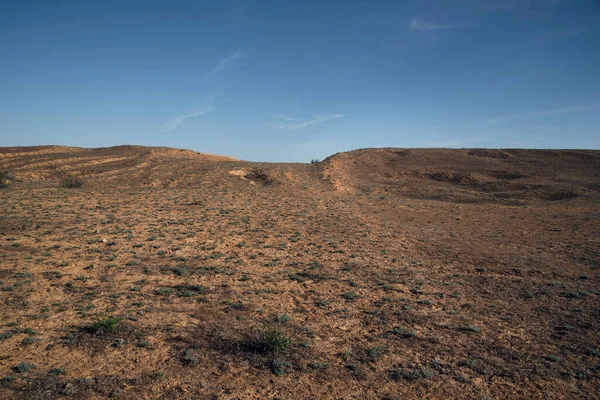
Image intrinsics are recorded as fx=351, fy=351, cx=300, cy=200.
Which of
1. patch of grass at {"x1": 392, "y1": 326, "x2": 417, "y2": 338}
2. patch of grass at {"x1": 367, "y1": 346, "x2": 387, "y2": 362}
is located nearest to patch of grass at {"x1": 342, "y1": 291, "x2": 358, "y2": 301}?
patch of grass at {"x1": 392, "y1": 326, "x2": 417, "y2": 338}

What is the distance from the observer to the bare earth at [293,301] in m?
5.10

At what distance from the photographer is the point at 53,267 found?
952 cm

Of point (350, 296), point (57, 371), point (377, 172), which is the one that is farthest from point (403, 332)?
point (377, 172)

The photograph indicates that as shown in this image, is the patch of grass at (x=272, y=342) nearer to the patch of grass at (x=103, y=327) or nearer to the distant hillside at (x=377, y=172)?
the patch of grass at (x=103, y=327)

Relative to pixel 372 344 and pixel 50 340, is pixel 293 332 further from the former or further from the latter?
pixel 50 340

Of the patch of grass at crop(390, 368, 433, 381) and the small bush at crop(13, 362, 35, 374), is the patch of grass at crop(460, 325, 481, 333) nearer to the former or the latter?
the patch of grass at crop(390, 368, 433, 381)

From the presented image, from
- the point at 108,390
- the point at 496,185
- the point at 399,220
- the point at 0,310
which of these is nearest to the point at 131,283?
the point at 0,310

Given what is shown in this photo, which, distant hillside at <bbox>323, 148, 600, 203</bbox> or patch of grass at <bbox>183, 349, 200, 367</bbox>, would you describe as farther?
distant hillside at <bbox>323, 148, 600, 203</bbox>

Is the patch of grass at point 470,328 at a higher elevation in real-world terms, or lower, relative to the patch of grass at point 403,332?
higher

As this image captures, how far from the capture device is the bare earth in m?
5.10

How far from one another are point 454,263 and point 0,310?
1146 cm

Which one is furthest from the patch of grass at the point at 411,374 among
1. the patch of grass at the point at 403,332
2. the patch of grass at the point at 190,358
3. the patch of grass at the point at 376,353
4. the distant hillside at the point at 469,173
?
the distant hillside at the point at 469,173

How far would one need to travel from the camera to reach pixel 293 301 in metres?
7.98

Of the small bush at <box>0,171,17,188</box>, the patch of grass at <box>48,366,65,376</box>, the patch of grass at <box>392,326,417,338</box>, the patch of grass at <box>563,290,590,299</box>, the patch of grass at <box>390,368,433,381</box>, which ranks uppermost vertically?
the small bush at <box>0,171,17,188</box>
